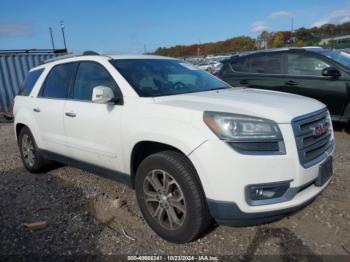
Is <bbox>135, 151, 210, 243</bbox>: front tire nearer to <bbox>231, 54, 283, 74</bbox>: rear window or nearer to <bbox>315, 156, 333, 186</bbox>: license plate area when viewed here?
<bbox>315, 156, 333, 186</bbox>: license plate area

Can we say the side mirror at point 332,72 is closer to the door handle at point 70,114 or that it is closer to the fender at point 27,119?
the door handle at point 70,114

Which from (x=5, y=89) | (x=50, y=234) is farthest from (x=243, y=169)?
(x=5, y=89)

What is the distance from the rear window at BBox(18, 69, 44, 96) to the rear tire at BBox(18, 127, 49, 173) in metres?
0.56

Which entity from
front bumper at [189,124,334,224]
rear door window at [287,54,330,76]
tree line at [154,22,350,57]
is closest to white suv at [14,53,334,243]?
front bumper at [189,124,334,224]

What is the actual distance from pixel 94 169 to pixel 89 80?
1.04 meters

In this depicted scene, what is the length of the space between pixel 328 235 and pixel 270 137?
1.22 meters

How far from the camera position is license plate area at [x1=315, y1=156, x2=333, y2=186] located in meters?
2.93

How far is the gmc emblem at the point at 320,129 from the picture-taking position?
294cm

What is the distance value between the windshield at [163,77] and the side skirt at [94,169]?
90 cm

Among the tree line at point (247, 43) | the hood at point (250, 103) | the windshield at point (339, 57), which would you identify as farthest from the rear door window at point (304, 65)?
the tree line at point (247, 43)

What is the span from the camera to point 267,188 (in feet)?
8.72

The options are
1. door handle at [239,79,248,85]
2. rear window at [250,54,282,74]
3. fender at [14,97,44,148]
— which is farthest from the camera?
door handle at [239,79,248,85]

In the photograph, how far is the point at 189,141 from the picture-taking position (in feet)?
9.04

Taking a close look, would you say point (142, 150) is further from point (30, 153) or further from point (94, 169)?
point (30, 153)
